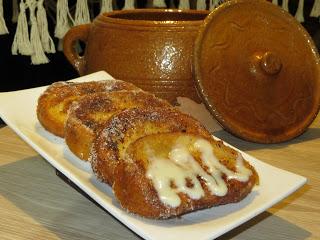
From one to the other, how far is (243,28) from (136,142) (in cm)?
44

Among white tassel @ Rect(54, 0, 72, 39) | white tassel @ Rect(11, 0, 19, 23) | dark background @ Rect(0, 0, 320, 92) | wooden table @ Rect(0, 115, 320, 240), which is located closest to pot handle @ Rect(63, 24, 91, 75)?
wooden table @ Rect(0, 115, 320, 240)

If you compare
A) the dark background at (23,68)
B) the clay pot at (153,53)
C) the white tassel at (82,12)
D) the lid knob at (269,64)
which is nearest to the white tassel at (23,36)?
the white tassel at (82,12)

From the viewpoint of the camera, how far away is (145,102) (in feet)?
2.64

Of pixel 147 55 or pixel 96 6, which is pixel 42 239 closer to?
pixel 147 55

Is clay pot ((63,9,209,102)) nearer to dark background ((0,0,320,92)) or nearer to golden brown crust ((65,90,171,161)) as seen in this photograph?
golden brown crust ((65,90,171,161))

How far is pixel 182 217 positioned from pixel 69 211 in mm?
196

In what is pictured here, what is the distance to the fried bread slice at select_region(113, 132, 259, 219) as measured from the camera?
562 millimetres

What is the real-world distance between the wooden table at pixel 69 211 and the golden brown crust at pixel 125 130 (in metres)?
0.08

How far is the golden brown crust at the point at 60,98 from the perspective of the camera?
2.69 ft

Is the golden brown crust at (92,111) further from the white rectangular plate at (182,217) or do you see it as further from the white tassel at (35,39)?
the white tassel at (35,39)

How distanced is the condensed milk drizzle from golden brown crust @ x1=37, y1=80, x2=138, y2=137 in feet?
0.88

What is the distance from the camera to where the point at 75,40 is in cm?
109

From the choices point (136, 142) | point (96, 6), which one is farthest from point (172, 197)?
point (96, 6)

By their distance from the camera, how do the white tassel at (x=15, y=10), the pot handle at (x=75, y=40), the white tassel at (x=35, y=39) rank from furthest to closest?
the white tassel at (x=15, y=10) → the white tassel at (x=35, y=39) → the pot handle at (x=75, y=40)
